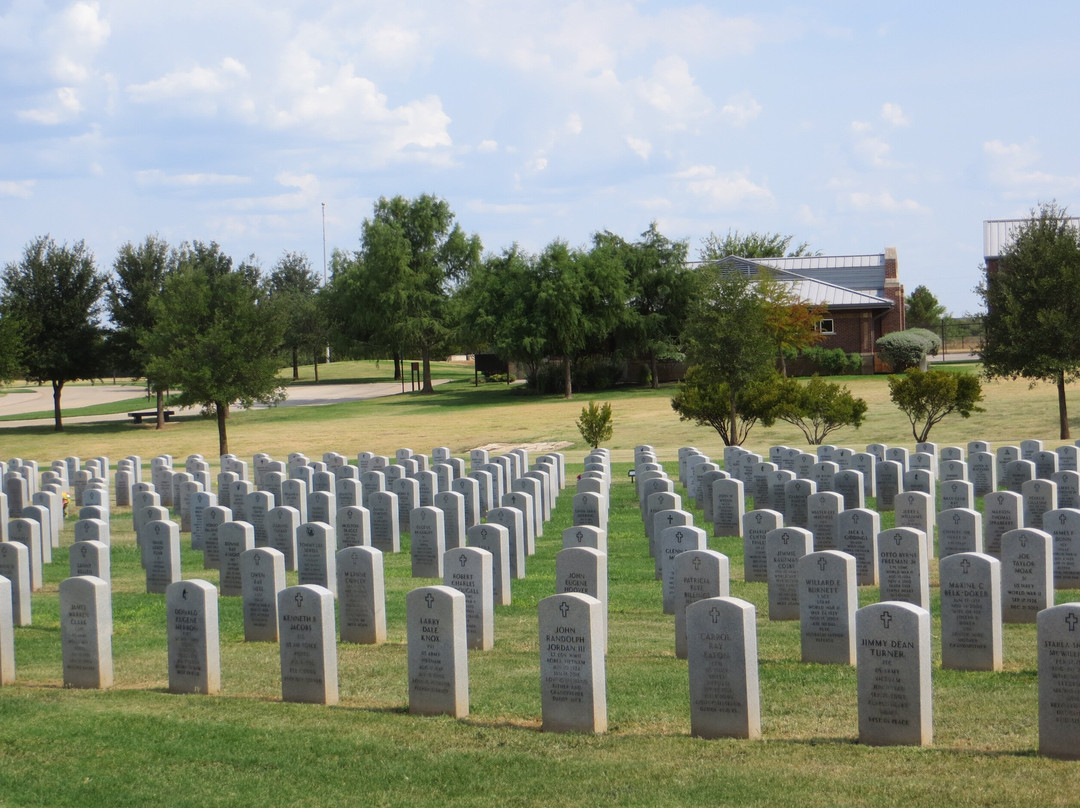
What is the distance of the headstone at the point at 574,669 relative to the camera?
7.48 m

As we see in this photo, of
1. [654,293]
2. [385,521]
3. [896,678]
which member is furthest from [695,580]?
[654,293]

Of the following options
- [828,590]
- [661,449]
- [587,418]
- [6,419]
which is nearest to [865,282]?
[661,449]

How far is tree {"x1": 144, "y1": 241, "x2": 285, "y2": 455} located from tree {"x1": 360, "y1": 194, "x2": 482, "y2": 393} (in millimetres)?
30041

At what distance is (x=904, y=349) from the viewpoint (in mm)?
Result: 61344

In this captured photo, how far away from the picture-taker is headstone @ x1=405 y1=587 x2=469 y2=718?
7.98 m

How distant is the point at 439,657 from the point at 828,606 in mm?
3338

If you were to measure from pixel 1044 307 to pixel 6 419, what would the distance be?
54591 millimetres

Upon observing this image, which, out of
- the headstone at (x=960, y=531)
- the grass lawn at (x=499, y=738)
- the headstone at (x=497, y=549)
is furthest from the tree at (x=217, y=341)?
the headstone at (x=960, y=531)

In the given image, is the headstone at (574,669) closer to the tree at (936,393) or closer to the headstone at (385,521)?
the headstone at (385,521)

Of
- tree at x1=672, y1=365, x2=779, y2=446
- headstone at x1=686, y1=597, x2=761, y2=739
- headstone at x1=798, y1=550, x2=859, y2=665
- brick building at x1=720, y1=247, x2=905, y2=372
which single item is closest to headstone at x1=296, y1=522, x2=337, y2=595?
headstone at x1=798, y1=550, x2=859, y2=665

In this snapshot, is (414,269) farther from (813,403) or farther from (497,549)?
(497,549)

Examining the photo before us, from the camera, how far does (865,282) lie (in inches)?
2950

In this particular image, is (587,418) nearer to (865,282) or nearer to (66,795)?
(66,795)

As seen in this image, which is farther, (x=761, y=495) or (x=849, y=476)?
(x=761, y=495)
